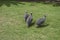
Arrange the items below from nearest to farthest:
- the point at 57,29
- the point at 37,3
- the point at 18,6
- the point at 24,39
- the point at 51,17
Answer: the point at 24,39 → the point at 57,29 → the point at 51,17 → the point at 18,6 → the point at 37,3

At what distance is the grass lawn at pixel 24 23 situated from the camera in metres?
7.95

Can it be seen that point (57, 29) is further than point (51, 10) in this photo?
No

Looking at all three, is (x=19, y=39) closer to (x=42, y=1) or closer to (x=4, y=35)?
(x=4, y=35)

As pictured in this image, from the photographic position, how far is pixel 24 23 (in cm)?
929

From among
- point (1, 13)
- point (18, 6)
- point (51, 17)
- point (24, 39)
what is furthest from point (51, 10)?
point (24, 39)

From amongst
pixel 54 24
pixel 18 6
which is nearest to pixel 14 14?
pixel 18 6

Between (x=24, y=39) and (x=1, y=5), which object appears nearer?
(x=24, y=39)

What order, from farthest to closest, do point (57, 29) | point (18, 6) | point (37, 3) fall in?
1. point (37, 3)
2. point (18, 6)
3. point (57, 29)

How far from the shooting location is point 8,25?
29.7ft

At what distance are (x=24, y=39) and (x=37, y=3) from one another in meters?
5.78

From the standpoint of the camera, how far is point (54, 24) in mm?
9188

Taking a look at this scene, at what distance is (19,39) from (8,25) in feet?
5.18

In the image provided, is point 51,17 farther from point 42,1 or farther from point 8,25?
point 42,1

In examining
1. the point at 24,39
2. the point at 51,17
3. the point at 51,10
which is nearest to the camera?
the point at 24,39
